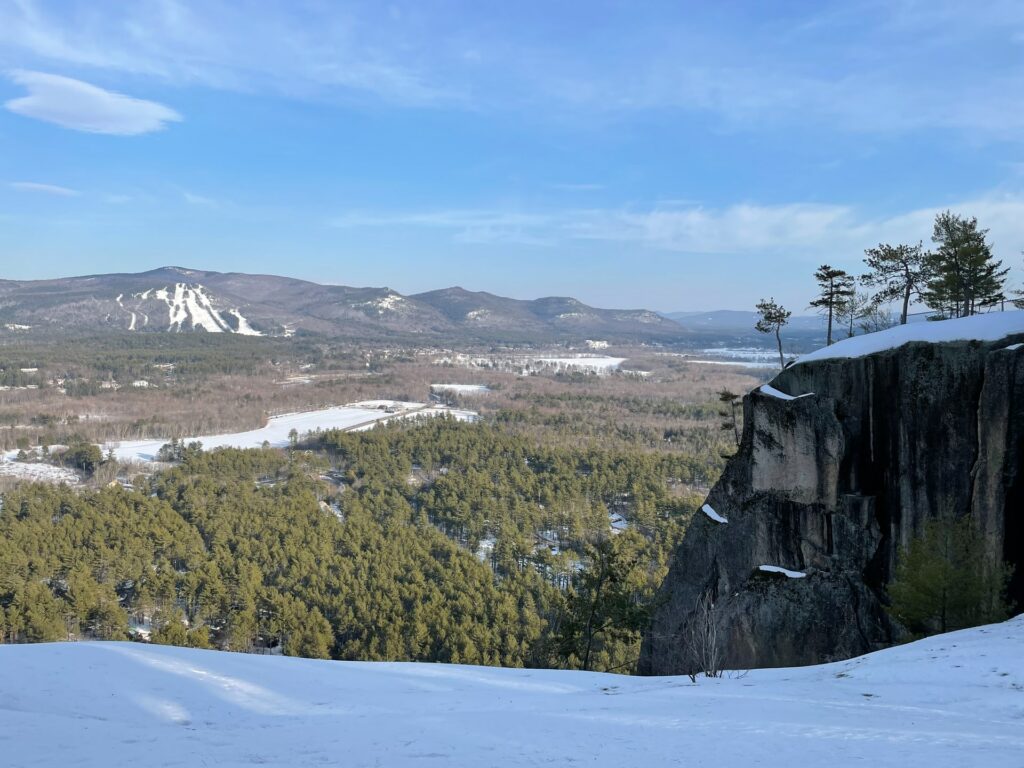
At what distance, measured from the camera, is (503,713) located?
11.2m

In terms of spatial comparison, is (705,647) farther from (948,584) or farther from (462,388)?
(462,388)

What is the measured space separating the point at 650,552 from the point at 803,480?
32.0 m

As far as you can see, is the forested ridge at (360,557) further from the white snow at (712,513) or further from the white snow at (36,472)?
the white snow at (36,472)

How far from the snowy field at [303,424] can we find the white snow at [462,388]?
16.4m

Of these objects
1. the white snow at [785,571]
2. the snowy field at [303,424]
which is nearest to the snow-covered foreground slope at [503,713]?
the white snow at [785,571]

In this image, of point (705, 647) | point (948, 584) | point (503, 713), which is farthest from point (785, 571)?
point (503, 713)

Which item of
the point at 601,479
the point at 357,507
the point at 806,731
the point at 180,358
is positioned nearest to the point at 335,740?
the point at 806,731

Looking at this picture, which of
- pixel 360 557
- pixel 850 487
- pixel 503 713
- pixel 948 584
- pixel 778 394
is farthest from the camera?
pixel 360 557

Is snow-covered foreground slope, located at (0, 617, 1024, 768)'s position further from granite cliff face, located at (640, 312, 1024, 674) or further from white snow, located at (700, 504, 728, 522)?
white snow, located at (700, 504, 728, 522)

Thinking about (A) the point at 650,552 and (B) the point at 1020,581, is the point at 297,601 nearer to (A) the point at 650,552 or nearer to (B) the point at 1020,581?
(A) the point at 650,552

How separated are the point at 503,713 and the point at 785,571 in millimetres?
13410

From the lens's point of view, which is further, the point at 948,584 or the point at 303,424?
the point at 303,424

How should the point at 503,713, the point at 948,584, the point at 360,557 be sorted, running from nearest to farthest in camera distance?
the point at 503,713 < the point at 948,584 < the point at 360,557

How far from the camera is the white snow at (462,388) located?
165875 millimetres
